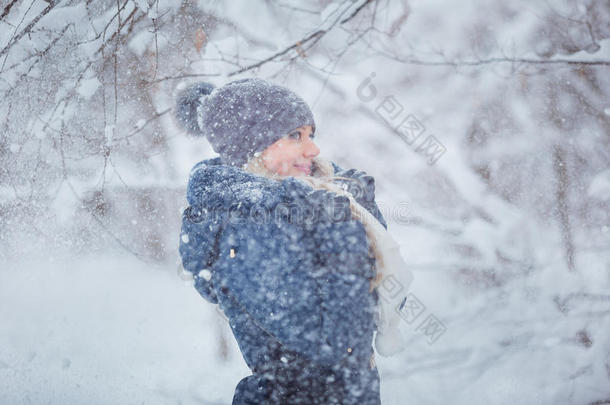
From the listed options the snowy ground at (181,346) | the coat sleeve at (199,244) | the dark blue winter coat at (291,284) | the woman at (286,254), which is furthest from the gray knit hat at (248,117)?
the snowy ground at (181,346)

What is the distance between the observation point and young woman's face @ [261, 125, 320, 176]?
4.02ft

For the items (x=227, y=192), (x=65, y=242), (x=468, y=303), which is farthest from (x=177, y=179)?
(x=468, y=303)

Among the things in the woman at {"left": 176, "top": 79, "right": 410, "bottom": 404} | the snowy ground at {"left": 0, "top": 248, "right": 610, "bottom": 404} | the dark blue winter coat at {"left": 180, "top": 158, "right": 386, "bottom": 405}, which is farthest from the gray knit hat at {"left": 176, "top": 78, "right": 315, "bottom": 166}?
the snowy ground at {"left": 0, "top": 248, "right": 610, "bottom": 404}

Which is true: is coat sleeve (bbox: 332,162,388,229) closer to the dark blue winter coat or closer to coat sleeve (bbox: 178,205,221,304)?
the dark blue winter coat

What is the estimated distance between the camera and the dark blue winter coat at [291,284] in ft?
3.34

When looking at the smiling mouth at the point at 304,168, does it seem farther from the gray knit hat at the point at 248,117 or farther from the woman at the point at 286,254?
the gray knit hat at the point at 248,117

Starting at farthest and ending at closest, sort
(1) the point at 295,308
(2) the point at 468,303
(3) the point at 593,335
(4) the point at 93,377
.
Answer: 1. (2) the point at 468,303
2. (3) the point at 593,335
3. (4) the point at 93,377
4. (1) the point at 295,308

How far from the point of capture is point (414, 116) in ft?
8.60

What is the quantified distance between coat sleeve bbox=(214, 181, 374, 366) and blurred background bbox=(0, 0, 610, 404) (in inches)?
55.4

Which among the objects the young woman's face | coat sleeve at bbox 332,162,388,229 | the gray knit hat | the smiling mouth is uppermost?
the gray knit hat

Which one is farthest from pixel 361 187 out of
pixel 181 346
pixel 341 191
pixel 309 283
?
pixel 181 346

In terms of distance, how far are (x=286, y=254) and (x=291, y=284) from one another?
0.27 ft

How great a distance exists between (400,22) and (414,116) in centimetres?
61

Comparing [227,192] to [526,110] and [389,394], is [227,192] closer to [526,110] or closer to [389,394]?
[389,394]
